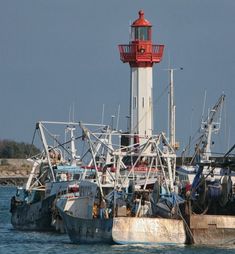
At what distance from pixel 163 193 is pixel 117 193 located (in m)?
2.16

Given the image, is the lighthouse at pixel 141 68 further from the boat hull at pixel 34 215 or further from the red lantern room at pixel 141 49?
the boat hull at pixel 34 215

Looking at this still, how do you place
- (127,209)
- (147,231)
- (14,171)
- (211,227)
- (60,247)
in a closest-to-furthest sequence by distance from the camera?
1. (147,231)
2. (211,227)
3. (127,209)
4. (60,247)
5. (14,171)

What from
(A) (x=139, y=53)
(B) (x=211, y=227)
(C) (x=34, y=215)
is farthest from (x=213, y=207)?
(A) (x=139, y=53)

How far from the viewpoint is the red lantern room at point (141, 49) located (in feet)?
302

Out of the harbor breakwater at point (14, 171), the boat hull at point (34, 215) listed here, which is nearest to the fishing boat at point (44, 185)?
the boat hull at point (34, 215)

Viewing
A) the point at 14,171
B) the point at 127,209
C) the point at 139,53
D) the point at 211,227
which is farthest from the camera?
the point at 14,171

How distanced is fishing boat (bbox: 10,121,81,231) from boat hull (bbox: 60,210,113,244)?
8.52 meters

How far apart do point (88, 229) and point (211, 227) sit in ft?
18.7

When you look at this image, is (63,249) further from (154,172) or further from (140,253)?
(154,172)

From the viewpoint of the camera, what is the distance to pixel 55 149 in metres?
81.5

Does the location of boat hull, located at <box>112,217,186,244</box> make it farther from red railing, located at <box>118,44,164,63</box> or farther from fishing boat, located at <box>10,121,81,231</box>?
red railing, located at <box>118,44,164,63</box>

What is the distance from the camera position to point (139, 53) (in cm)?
9219

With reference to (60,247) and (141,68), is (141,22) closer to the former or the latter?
(141,68)

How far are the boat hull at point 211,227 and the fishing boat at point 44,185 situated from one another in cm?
1325
